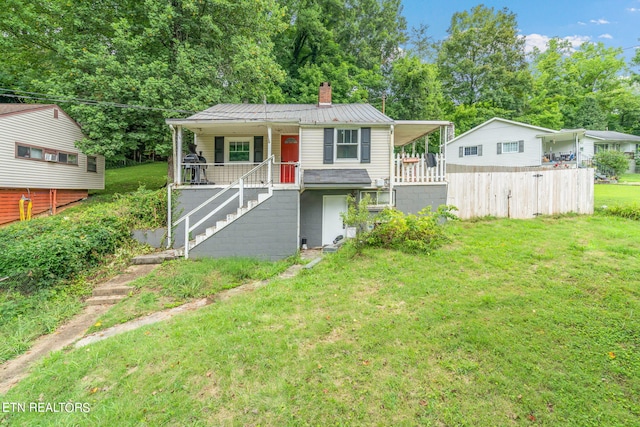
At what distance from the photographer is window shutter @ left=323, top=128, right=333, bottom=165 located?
32.8 ft

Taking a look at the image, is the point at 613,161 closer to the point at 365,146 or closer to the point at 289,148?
the point at 365,146

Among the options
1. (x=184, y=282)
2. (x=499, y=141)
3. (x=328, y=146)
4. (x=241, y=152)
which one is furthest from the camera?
(x=499, y=141)

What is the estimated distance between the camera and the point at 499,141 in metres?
19.9

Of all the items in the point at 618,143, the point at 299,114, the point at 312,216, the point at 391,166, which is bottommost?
Answer: the point at 312,216

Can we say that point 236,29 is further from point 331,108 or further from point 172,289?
point 172,289

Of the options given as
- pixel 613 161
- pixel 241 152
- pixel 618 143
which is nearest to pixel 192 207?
pixel 241 152

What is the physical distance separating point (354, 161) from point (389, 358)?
7699mm

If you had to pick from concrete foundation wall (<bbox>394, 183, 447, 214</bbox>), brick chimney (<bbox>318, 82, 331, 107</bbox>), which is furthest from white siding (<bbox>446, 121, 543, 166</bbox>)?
brick chimney (<bbox>318, 82, 331, 107</bbox>)

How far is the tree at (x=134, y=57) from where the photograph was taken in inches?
482

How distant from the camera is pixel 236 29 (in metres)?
15.2

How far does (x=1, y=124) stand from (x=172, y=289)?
11225 millimetres

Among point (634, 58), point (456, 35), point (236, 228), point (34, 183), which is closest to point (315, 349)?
point (236, 228)

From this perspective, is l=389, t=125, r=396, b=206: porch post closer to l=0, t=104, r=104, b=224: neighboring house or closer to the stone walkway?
the stone walkway

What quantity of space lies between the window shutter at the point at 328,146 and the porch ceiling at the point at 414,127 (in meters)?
2.45
